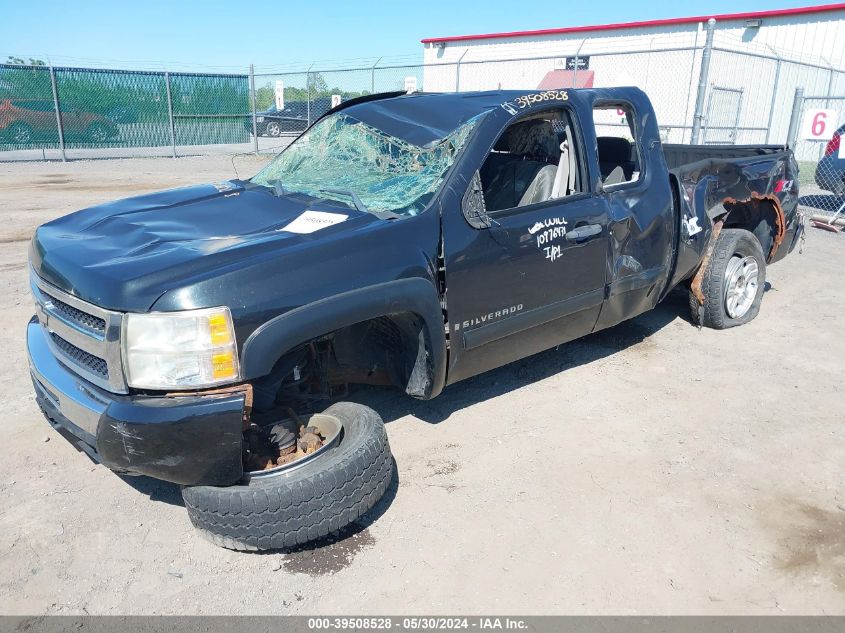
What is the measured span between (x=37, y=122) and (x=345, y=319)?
19635mm

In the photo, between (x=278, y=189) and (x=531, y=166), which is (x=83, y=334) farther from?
(x=531, y=166)

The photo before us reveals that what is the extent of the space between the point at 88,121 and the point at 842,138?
1886cm

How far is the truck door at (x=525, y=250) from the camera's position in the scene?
3389 mm

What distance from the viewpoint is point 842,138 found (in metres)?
10.6

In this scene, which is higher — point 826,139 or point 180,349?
point 826,139

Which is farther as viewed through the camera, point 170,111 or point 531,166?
point 170,111

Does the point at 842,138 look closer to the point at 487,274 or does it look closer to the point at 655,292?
the point at 655,292

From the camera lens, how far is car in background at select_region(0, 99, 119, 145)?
18438 mm

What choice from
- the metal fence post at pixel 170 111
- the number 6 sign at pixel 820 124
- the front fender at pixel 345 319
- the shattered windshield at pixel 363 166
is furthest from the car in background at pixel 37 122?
the front fender at pixel 345 319

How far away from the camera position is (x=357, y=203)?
3381 millimetres

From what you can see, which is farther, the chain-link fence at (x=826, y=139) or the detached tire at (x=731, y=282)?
the chain-link fence at (x=826, y=139)

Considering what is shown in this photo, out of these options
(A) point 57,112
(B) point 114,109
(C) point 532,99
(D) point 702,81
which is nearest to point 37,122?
(A) point 57,112

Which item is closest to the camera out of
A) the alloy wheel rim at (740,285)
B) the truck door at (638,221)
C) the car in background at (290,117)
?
the truck door at (638,221)

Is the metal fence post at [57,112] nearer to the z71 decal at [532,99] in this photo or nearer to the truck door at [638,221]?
the truck door at [638,221]
